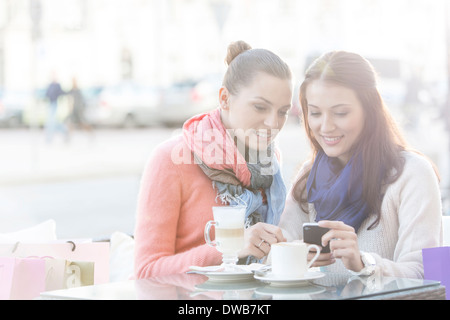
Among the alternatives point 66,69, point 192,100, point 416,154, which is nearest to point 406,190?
point 416,154

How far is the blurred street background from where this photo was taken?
1066 centimetres

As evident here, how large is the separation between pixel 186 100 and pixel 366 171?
16925 millimetres

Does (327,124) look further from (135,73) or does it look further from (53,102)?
(135,73)

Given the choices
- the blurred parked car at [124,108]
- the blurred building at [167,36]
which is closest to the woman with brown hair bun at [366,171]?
the blurred parked car at [124,108]

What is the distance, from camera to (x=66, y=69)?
2428 centimetres

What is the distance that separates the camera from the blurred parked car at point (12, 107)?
1914 centimetres

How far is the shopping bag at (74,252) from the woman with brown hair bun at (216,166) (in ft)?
0.52

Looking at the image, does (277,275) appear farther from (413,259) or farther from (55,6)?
(55,6)

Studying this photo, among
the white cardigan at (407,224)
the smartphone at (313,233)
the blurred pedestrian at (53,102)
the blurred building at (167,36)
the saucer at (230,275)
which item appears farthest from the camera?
the blurred building at (167,36)

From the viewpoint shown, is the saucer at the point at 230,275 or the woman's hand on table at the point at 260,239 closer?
the saucer at the point at 230,275

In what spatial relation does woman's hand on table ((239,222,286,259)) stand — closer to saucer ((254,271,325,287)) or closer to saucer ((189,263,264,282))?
saucer ((189,263,264,282))

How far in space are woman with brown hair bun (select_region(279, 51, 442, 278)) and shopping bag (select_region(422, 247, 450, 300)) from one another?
16 centimetres

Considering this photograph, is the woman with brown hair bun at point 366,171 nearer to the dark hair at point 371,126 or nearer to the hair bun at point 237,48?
the dark hair at point 371,126

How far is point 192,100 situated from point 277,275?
57.0ft
